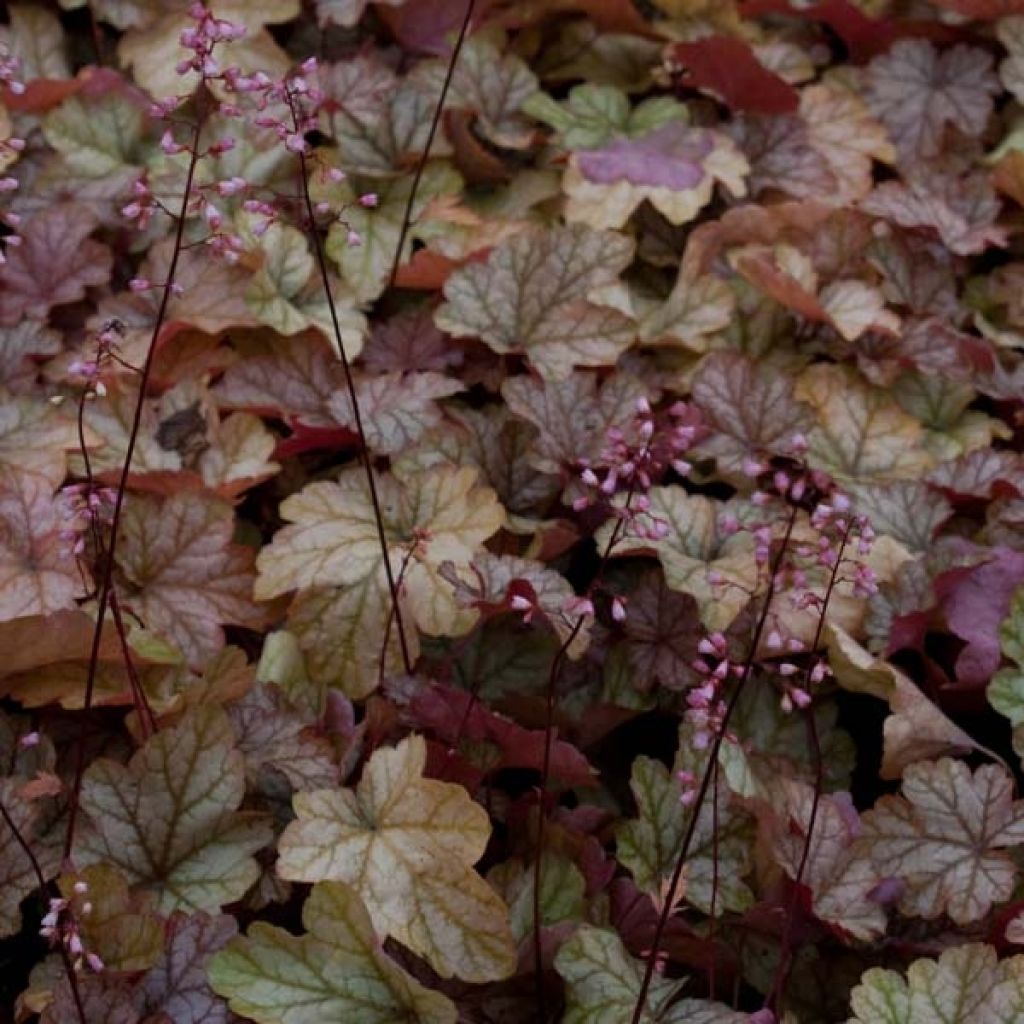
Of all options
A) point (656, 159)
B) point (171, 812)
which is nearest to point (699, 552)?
point (171, 812)

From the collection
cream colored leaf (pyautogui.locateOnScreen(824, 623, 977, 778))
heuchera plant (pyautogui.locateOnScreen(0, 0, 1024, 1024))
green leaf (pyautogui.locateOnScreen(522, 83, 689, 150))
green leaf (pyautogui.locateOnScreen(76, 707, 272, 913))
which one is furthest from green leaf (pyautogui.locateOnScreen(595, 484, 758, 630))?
green leaf (pyautogui.locateOnScreen(522, 83, 689, 150))

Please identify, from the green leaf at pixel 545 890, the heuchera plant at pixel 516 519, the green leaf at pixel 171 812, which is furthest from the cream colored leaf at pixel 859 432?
the green leaf at pixel 171 812

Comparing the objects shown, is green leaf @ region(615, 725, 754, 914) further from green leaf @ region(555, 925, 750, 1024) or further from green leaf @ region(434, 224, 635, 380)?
green leaf @ region(434, 224, 635, 380)

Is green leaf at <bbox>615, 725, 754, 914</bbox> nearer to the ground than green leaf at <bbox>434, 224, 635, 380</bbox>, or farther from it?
nearer to the ground

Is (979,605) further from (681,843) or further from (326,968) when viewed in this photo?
(326,968)

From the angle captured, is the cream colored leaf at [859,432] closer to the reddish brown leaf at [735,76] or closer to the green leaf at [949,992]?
the reddish brown leaf at [735,76]

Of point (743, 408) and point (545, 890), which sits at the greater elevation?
point (743, 408)
